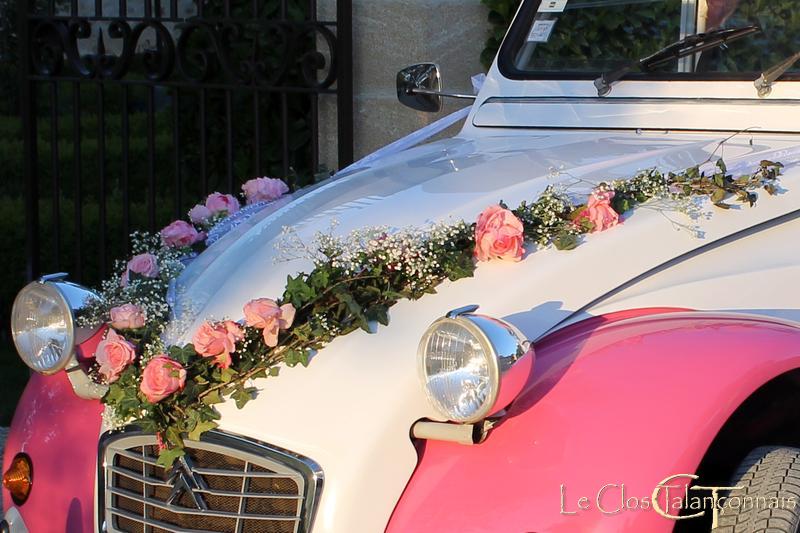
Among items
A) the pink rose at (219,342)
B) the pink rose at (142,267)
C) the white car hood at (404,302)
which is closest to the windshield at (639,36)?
the white car hood at (404,302)

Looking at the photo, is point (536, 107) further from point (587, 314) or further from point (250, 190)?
point (587, 314)

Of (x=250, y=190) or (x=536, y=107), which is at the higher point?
(x=536, y=107)

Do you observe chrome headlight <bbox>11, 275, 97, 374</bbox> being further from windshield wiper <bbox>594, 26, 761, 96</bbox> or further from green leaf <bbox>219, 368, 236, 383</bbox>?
windshield wiper <bbox>594, 26, 761, 96</bbox>

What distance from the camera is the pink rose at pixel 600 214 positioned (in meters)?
2.50

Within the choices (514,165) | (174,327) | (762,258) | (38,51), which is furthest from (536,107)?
(38,51)

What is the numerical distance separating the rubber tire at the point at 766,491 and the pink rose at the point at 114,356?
1222 millimetres

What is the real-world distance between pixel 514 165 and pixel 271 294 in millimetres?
740

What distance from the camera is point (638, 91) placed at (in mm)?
3295

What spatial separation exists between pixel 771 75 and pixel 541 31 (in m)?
0.82

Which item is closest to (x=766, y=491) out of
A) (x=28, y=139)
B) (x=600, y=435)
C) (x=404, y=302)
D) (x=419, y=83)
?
(x=600, y=435)

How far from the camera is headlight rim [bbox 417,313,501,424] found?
2.10 meters

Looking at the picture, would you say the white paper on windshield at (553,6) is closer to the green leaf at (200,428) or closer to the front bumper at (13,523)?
the green leaf at (200,428)

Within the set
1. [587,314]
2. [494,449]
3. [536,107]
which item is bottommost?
[494,449]

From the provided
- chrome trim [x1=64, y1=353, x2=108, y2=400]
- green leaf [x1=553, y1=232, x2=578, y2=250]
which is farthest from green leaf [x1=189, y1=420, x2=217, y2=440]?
green leaf [x1=553, y1=232, x2=578, y2=250]
